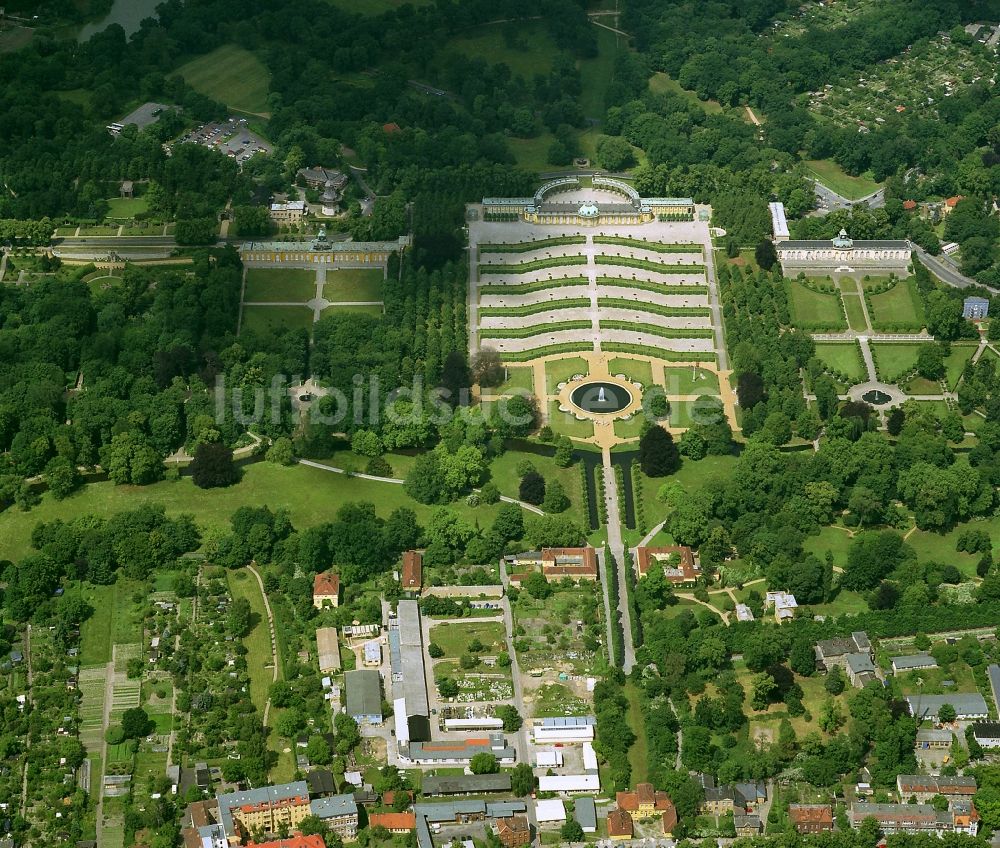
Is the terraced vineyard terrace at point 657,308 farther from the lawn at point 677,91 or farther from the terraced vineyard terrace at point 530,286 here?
the lawn at point 677,91

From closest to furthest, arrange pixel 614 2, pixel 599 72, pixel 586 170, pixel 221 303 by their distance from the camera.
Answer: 1. pixel 221 303
2. pixel 586 170
3. pixel 599 72
4. pixel 614 2

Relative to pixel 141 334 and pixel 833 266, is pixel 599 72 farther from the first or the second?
pixel 141 334

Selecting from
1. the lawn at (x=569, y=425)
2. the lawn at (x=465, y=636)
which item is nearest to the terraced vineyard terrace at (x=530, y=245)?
the lawn at (x=569, y=425)

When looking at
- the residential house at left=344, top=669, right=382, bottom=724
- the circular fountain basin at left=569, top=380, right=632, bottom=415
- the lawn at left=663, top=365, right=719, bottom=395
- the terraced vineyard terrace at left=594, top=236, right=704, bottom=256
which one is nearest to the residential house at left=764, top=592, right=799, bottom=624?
the residential house at left=344, top=669, right=382, bottom=724

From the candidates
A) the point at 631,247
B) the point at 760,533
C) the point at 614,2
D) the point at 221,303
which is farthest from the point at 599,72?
the point at 760,533

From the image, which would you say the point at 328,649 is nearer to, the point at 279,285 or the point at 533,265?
the point at 279,285

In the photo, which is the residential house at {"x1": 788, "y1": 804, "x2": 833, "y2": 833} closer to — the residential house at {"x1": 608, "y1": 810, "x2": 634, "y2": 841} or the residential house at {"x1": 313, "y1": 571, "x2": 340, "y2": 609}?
the residential house at {"x1": 608, "y1": 810, "x2": 634, "y2": 841}
